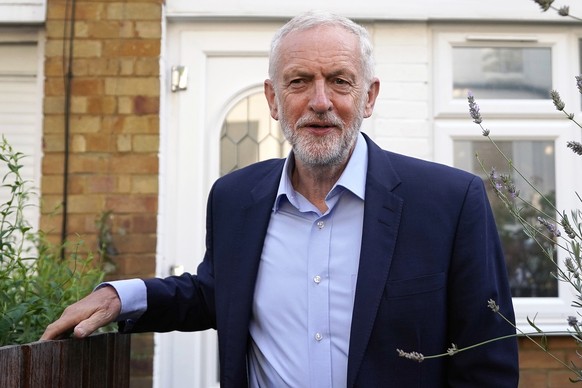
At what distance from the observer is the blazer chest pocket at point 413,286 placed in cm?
206

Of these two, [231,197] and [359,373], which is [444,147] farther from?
[359,373]

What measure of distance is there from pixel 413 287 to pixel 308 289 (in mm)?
295

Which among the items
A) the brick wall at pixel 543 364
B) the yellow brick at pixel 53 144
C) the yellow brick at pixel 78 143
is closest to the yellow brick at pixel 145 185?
the yellow brick at pixel 78 143

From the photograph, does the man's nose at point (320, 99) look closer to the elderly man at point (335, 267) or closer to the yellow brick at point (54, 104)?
the elderly man at point (335, 267)

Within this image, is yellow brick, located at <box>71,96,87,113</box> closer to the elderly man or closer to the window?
the window

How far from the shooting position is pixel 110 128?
388 cm

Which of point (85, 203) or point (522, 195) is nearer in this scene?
point (85, 203)

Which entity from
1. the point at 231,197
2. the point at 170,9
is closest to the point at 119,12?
the point at 170,9

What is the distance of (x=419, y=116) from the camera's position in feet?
13.1

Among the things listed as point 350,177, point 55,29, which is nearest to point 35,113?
point 55,29

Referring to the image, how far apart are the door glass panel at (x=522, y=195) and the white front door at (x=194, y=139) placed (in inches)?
47.1

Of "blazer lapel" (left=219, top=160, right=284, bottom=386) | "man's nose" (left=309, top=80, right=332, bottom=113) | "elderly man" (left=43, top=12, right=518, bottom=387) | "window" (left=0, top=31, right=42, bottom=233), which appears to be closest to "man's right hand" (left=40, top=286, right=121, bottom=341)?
"elderly man" (left=43, top=12, right=518, bottom=387)

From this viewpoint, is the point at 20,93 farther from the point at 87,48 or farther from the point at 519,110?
the point at 519,110

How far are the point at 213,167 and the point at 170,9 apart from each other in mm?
836
